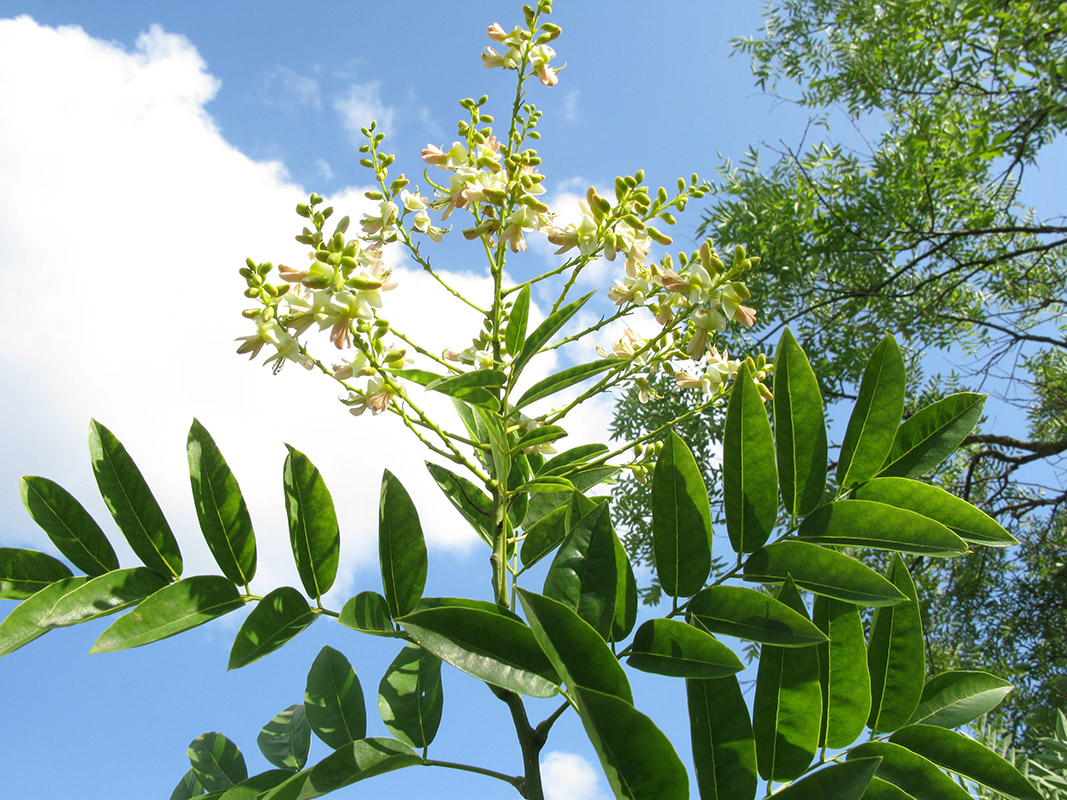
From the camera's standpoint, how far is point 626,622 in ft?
1.78

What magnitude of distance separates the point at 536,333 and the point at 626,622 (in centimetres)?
25

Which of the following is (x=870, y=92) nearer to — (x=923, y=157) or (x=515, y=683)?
(x=923, y=157)

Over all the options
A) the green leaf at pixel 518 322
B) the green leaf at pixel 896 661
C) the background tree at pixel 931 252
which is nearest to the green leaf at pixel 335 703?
the green leaf at pixel 518 322

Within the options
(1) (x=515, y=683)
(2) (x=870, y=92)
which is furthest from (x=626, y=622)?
(2) (x=870, y=92)

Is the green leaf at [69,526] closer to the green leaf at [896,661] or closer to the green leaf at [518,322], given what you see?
the green leaf at [518,322]

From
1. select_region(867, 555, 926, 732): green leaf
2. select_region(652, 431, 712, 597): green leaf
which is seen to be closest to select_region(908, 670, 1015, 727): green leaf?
select_region(867, 555, 926, 732): green leaf

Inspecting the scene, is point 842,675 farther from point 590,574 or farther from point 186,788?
point 186,788

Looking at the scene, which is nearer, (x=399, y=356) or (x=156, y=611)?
(x=156, y=611)

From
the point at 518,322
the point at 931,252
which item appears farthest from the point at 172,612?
the point at 931,252

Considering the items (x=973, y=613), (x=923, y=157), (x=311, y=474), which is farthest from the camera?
(x=973, y=613)

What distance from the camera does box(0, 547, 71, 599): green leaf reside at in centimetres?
60

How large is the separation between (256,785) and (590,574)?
0.35 meters

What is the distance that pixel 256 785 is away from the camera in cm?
59

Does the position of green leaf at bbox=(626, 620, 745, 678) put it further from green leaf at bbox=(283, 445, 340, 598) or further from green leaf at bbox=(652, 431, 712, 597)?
green leaf at bbox=(283, 445, 340, 598)
